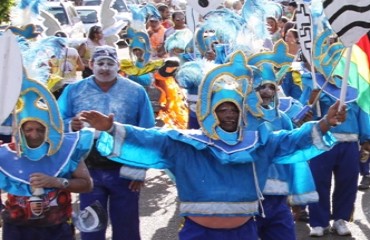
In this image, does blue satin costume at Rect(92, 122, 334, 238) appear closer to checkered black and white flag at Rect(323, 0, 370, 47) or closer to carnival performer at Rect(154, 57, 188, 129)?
checkered black and white flag at Rect(323, 0, 370, 47)

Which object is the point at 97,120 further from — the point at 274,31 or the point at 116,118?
the point at 274,31

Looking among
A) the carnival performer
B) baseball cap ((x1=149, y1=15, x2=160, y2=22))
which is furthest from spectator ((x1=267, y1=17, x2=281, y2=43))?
baseball cap ((x1=149, y1=15, x2=160, y2=22))

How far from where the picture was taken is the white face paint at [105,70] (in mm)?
6008

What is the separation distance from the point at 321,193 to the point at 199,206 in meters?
2.71

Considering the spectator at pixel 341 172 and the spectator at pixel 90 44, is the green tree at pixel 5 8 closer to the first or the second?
the spectator at pixel 90 44

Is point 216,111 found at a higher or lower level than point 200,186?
higher

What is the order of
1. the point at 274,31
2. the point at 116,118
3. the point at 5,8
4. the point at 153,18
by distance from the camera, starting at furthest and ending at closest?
the point at 153,18
the point at 5,8
the point at 274,31
the point at 116,118

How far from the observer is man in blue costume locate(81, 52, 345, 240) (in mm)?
4551

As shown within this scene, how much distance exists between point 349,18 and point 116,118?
2.05 meters

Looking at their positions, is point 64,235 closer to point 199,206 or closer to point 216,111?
point 199,206

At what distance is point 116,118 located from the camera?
233 inches

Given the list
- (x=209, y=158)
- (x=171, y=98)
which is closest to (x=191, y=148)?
(x=209, y=158)

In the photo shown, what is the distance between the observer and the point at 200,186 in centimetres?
457

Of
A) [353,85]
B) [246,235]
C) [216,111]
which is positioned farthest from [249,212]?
[353,85]
